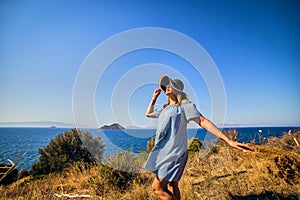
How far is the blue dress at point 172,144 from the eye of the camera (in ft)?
8.48

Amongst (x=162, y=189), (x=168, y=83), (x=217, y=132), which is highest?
(x=168, y=83)

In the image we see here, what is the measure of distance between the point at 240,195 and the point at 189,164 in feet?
9.28

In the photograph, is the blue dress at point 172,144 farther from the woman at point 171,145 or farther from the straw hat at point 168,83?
the straw hat at point 168,83

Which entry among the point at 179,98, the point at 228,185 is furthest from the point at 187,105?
A: the point at 228,185

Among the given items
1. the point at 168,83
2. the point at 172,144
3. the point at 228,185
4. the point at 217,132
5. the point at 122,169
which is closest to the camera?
the point at 217,132

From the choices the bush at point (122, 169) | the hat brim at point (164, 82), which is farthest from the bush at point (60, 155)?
the hat brim at point (164, 82)

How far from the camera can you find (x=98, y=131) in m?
4.02

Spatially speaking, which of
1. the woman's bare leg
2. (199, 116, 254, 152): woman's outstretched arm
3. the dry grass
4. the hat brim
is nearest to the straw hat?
the hat brim

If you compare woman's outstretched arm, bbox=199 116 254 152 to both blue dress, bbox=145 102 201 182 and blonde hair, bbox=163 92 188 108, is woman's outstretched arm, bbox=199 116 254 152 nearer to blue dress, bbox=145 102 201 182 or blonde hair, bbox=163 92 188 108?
blue dress, bbox=145 102 201 182

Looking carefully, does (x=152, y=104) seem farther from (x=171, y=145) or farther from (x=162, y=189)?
(x=162, y=189)

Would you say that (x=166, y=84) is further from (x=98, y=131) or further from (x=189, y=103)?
(x=98, y=131)

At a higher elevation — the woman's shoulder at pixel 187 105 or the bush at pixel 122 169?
the woman's shoulder at pixel 187 105

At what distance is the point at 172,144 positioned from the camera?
102 inches

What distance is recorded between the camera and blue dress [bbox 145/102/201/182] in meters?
2.59
